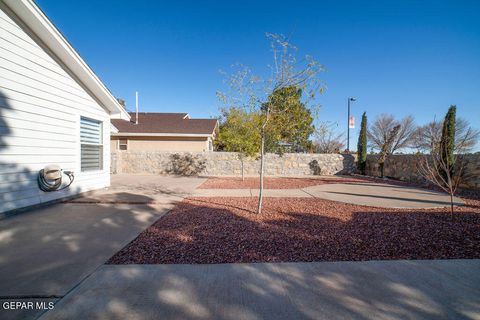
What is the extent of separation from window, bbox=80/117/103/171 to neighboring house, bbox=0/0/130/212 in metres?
0.03

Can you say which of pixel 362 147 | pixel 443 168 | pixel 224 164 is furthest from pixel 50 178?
pixel 362 147

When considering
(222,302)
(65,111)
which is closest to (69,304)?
(222,302)

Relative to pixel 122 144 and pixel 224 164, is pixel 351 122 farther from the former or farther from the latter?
pixel 122 144

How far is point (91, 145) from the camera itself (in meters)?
7.84

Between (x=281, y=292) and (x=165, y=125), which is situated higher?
(x=165, y=125)

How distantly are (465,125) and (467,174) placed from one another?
2267 cm

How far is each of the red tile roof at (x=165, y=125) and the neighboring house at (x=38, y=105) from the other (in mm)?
11379

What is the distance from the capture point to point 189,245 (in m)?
3.62

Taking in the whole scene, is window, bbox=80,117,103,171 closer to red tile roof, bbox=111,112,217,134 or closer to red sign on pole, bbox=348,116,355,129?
red tile roof, bbox=111,112,217,134

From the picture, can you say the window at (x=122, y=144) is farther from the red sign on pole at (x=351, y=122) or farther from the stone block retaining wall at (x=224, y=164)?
the red sign on pole at (x=351, y=122)

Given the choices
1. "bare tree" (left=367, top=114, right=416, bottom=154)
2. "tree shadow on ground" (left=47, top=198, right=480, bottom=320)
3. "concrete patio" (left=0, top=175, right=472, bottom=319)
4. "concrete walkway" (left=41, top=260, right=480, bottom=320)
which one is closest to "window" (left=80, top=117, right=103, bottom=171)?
"concrete patio" (left=0, top=175, right=472, bottom=319)

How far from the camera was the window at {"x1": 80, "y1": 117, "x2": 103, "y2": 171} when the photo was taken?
24.5 feet

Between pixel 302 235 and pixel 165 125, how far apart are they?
1856 cm

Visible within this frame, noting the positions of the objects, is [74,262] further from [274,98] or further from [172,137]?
[172,137]
